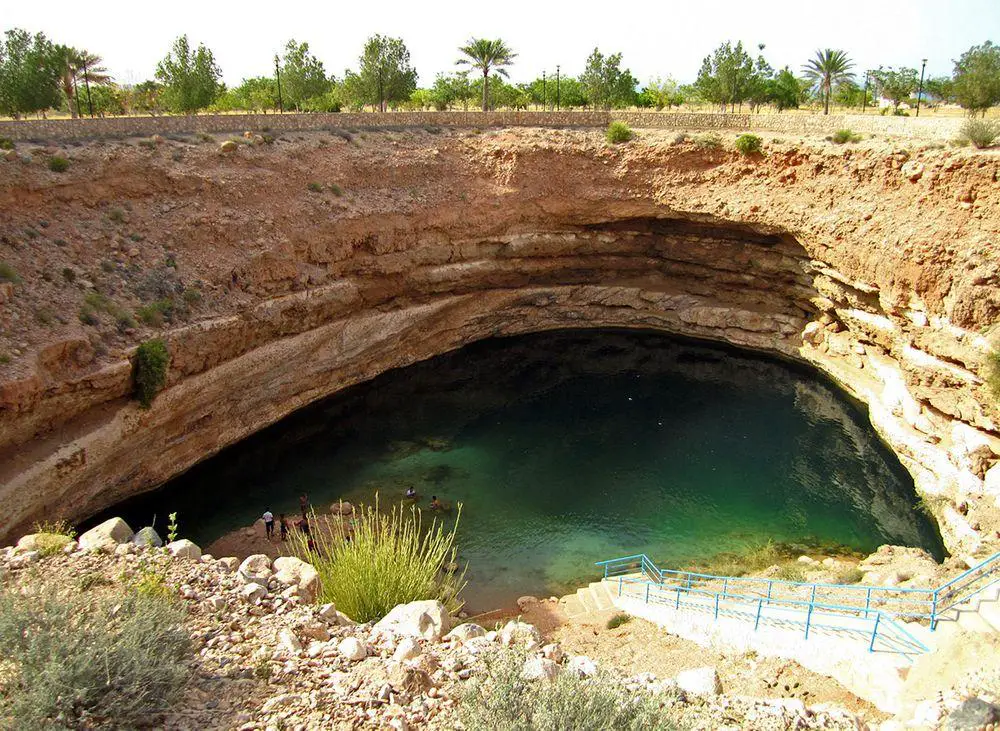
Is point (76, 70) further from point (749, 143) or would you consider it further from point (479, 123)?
point (749, 143)

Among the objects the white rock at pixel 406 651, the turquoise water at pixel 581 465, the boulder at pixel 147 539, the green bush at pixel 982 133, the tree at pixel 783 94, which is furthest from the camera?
the tree at pixel 783 94

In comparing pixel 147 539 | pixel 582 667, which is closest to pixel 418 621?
pixel 582 667

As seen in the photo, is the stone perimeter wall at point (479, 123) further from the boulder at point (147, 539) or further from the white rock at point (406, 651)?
the white rock at point (406, 651)

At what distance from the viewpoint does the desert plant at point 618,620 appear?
16.2 m

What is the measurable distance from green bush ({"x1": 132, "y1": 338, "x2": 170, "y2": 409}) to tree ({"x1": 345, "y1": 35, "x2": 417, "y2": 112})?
2877cm

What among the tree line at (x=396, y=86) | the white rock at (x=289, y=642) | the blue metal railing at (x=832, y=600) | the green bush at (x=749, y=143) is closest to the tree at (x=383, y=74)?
the tree line at (x=396, y=86)

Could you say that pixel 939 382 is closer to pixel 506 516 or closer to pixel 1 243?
pixel 506 516

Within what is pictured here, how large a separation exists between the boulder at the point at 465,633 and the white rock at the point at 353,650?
5.83 ft

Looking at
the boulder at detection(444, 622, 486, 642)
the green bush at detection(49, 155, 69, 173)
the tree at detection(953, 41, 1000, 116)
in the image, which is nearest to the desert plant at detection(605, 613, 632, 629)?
the boulder at detection(444, 622, 486, 642)

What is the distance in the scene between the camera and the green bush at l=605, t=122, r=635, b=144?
36.2m

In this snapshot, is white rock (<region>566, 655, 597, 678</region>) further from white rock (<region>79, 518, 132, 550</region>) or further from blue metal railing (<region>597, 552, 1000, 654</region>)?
white rock (<region>79, 518, 132, 550</region>)

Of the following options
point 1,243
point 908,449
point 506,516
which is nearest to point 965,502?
point 908,449

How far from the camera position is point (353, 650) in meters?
10.2

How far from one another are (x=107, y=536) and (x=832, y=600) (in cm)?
1507
